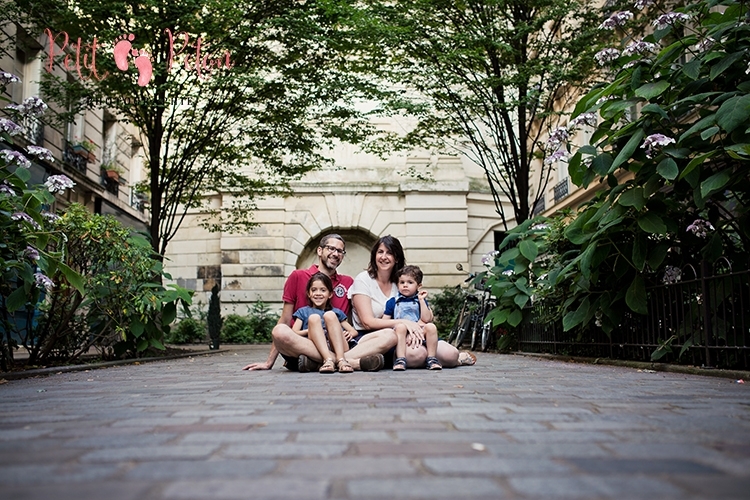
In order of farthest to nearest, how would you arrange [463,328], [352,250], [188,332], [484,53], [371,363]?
[352,250], [188,332], [463,328], [484,53], [371,363]

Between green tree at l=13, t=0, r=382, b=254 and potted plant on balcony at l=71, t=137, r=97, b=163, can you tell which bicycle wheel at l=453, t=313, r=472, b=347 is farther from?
potted plant on balcony at l=71, t=137, r=97, b=163

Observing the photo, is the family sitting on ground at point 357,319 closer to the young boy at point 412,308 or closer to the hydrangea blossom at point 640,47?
the young boy at point 412,308

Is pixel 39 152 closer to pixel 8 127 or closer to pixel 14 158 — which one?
pixel 14 158

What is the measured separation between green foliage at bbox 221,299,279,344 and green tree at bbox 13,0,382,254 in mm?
7539

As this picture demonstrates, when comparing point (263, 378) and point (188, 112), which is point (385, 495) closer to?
point (263, 378)

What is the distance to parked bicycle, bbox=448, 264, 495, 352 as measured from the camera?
51.3ft

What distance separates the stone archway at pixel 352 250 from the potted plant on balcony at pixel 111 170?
691cm

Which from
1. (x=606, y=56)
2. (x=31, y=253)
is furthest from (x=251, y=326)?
(x=606, y=56)

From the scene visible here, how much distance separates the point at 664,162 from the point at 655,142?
0.22 meters

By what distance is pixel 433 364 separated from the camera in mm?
7641

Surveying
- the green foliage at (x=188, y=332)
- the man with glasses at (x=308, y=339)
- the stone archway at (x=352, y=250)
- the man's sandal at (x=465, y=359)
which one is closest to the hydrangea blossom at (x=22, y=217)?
the man with glasses at (x=308, y=339)

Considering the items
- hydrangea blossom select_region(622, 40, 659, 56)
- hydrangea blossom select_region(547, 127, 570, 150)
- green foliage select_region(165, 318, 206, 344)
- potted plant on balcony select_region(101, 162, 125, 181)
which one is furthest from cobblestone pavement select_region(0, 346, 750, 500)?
potted plant on balcony select_region(101, 162, 125, 181)

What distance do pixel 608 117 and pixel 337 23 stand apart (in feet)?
27.1

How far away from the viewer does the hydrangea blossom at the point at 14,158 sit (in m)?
7.39
